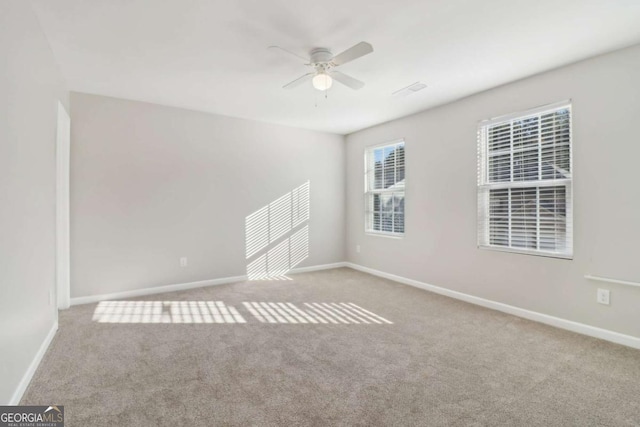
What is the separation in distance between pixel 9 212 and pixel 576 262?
434 centimetres

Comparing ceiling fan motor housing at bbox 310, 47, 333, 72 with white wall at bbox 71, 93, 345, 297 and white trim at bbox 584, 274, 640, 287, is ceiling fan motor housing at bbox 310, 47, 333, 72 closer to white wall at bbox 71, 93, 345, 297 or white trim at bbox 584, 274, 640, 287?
white wall at bbox 71, 93, 345, 297

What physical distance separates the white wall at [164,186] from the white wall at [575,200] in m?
2.04

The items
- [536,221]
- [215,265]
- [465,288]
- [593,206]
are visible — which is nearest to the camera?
[593,206]

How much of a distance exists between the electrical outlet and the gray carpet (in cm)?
37

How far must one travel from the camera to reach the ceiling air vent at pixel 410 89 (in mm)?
3498

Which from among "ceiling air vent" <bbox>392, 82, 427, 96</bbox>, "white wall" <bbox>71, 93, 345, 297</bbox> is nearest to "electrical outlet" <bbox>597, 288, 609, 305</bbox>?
"ceiling air vent" <bbox>392, 82, 427, 96</bbox>

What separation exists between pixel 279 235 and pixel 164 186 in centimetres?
187

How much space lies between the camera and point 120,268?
13.0 ft

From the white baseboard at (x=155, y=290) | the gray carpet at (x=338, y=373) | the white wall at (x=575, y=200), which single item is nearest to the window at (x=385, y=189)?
the white wall at (x=575, y=200)

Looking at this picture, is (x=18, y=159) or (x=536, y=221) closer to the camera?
(x=18, y=159)

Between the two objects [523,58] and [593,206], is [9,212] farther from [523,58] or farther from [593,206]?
[593,206]

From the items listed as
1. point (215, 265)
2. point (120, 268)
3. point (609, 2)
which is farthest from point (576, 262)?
point (120, 268)

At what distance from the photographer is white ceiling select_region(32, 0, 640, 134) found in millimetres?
2164

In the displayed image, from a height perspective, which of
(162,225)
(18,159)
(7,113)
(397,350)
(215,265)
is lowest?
(397,350)
